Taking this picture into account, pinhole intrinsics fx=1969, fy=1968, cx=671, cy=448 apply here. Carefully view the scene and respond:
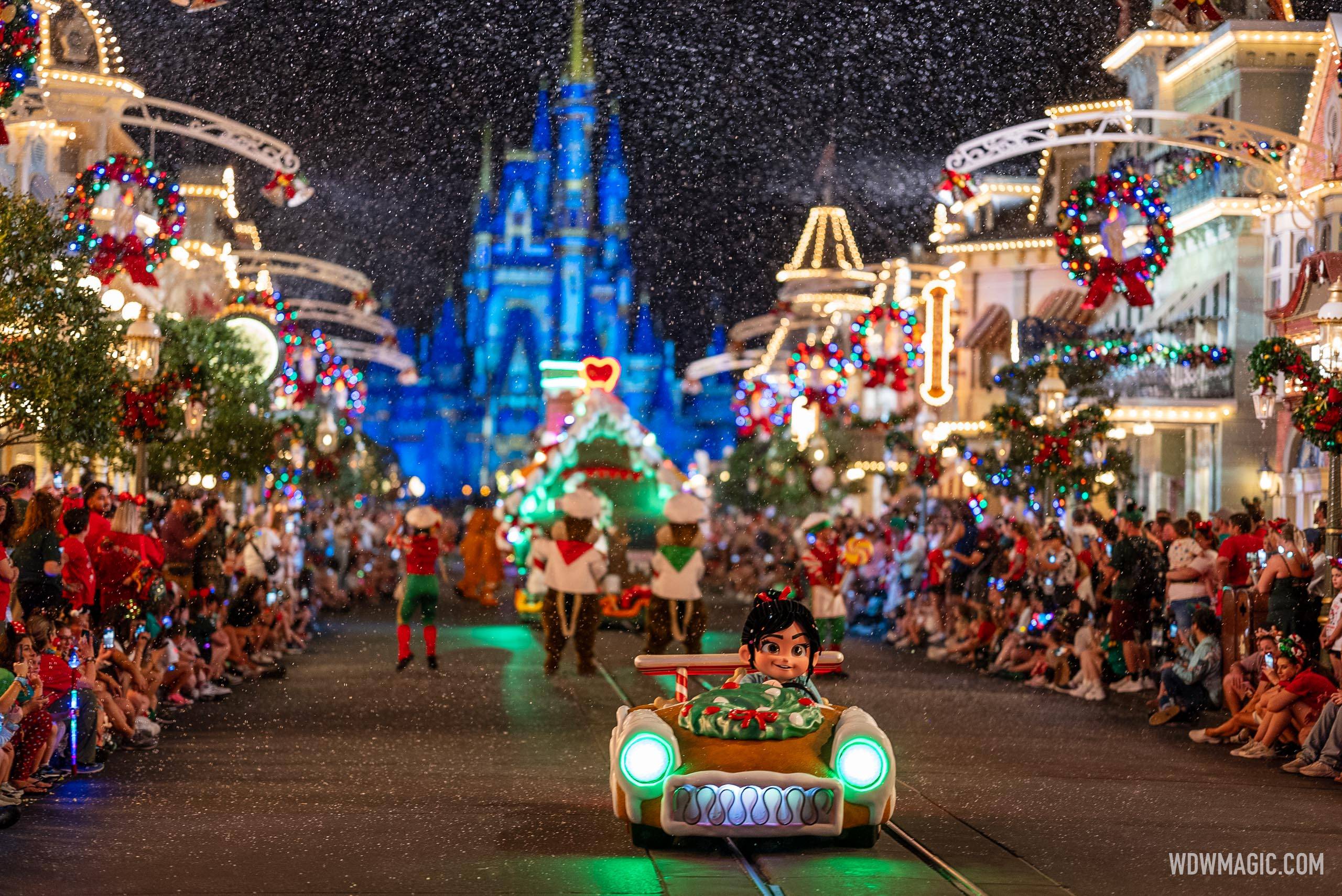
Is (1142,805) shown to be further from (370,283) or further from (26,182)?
(370,283)

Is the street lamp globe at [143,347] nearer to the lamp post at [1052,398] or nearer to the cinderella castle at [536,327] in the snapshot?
the lamp post at [1052,398]

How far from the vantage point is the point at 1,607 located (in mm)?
10883

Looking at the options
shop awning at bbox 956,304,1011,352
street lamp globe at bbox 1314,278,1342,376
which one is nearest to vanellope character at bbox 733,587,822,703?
street lamp globe at bbox 1314,278,1342,376

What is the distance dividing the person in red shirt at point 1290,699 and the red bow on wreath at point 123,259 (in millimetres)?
11837

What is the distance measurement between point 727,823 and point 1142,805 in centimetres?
304

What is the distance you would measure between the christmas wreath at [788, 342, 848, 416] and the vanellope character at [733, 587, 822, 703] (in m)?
29.5

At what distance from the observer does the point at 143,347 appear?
20359mm

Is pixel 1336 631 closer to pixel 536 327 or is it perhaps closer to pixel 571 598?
pixel 571 598

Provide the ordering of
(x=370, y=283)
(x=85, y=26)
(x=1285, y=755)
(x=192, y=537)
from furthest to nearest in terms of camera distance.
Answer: (x=370, y=283), (x=85, y=26), (x=192, y=537), (x=1285, y=755)

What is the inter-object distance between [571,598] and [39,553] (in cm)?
736

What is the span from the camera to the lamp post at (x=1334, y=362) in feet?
49.4

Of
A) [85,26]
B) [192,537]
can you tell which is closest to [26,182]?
[85,26]

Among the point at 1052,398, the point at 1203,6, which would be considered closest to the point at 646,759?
the point at 1052,398

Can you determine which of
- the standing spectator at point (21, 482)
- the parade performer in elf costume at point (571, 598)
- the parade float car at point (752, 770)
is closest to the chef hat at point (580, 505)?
the parade performer in elf costume at point (571, 598)
